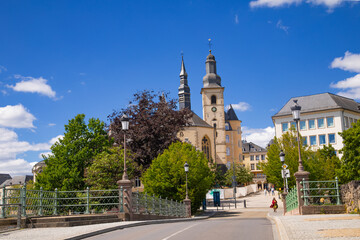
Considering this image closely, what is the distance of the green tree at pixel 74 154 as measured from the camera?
37.3 m

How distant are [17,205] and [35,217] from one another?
4.19 feet

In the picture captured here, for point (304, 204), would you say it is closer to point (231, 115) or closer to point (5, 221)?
point (5, 221)

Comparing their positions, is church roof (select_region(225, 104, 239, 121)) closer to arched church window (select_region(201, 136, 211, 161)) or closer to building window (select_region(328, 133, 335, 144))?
arched church window (select_region(201, 136, 211, 161))

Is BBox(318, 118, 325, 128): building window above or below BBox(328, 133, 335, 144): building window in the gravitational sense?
above

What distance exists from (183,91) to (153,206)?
312ft

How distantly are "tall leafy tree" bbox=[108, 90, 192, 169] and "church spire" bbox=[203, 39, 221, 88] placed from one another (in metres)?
61.8

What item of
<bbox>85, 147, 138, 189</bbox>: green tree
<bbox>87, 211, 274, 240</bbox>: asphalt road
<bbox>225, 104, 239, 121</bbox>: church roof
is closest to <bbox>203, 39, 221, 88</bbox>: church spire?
<bbox>225, 104, 239, 121</bbox>: church roof

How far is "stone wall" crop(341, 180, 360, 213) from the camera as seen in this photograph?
14.4m

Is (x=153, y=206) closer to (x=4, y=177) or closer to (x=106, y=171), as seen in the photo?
(x=106, y=171)

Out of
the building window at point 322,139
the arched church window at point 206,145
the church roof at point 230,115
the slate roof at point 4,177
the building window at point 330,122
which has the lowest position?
the slate roof at point 4,177

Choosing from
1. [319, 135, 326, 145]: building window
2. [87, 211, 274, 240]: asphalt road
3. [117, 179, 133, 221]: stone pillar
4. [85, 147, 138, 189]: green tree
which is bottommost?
[87, 211, 274, 240]: asphalt road

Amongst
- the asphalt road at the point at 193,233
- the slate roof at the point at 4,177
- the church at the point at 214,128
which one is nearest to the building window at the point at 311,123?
the church at the point at 214,128

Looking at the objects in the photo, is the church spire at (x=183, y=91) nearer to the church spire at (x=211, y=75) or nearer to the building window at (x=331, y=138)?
the church spire at (x=211, y=75)

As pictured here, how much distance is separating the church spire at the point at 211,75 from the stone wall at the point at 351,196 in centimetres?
8466
